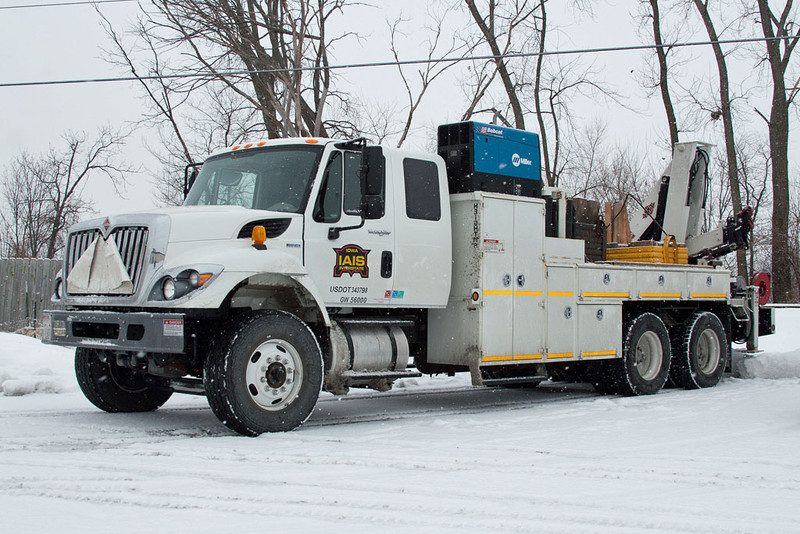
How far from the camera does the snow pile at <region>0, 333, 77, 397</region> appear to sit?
1076cm

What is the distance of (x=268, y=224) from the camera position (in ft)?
26.9

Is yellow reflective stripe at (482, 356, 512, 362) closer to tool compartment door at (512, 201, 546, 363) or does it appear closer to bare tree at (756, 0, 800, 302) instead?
tool compartment door at (512, 201, 546, 363)

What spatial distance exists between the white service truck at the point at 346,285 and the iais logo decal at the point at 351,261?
0.02 metres

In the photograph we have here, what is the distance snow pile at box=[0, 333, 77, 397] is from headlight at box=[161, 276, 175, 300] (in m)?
4.30

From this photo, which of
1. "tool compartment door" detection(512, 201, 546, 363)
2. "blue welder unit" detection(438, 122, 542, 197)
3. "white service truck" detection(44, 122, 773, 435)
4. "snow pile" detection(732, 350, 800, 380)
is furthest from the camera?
"snow pile" detection(732, 350, 800, 380)

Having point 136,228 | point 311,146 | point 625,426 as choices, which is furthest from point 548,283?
point 136,228

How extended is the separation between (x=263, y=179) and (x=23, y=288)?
1415 centimetres

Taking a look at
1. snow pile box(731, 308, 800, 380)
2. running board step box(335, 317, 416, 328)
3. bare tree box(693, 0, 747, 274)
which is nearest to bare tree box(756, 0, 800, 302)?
bare tree box(693, 0, 747, 274)

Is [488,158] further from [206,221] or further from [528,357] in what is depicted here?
[206,221]

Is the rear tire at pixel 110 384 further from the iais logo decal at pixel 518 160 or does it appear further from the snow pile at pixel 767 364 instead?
the snow pile at pixel 767 364

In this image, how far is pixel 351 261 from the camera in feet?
28.9

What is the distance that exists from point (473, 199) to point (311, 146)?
2137mm

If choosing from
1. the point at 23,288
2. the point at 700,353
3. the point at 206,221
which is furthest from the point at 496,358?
the point at 23,288

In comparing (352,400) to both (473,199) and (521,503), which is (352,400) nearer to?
(473,199)
